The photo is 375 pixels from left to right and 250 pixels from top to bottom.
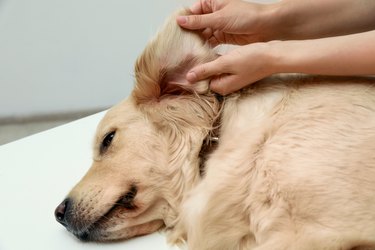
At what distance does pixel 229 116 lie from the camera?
109 centimetres

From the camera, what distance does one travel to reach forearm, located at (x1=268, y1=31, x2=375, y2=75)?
1.02 metres

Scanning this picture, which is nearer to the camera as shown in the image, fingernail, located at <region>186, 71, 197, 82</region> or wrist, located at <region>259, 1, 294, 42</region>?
fingernail, located at <region>186, 71, 197, 82</region>

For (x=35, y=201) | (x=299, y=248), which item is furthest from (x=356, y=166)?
(x=35, y=201)

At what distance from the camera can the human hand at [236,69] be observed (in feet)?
3.51

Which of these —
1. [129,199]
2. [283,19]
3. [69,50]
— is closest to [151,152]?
[129,199]

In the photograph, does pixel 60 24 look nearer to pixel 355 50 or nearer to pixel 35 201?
pixel 35 201

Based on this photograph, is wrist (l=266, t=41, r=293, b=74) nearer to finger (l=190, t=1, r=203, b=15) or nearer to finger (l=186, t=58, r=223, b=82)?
finger (l=186, t=58, r=223, b=82)

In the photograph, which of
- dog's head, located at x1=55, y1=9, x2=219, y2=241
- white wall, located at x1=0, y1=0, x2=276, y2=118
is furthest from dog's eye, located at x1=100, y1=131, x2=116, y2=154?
white wall, located at x1=0, y1=0, x2=276, y2=118

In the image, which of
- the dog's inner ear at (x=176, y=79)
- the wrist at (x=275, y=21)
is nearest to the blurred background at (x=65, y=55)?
the wrist at (x=275, y=21)

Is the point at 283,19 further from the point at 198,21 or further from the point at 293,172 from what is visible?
the point at 293,172

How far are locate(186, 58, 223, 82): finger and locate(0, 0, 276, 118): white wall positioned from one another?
1.22 m

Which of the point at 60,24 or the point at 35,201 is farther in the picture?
the point at 60,24

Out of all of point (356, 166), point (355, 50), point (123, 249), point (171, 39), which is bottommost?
point (123, 249)

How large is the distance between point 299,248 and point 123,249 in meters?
0.39
